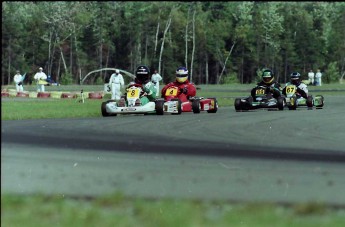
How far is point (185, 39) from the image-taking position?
8031 mm

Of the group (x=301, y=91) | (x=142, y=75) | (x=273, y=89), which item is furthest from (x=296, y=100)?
(x=142, y=75)

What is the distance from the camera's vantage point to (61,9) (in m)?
5.91

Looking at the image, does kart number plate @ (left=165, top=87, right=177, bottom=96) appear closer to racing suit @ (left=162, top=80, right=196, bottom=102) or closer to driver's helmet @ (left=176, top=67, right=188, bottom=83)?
racing suit @ (left=162, top=80, right=196, bottom=102)

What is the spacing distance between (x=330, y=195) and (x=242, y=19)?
4033 mm

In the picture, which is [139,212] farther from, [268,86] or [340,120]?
[268,86]

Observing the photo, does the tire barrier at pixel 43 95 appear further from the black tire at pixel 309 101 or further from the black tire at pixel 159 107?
the black tire at pixel 309 101

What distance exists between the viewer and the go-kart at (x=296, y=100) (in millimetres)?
16275

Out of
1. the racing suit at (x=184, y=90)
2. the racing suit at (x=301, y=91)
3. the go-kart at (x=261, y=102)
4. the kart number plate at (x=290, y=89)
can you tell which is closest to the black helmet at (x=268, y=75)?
the go-kart at (x=261, y=102)

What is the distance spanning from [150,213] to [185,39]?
542 cm

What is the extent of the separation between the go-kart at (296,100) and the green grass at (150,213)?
13.1 meters

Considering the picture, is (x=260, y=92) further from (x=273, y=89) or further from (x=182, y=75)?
(x=182, y=75)

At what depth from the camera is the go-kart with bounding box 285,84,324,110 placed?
16.3 m

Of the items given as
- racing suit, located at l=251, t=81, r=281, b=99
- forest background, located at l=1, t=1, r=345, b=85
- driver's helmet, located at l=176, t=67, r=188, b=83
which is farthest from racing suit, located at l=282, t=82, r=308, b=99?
forest background, located at l=1, t=1, r=345, b=85

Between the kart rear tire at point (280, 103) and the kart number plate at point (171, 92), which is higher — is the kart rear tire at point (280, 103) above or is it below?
below
